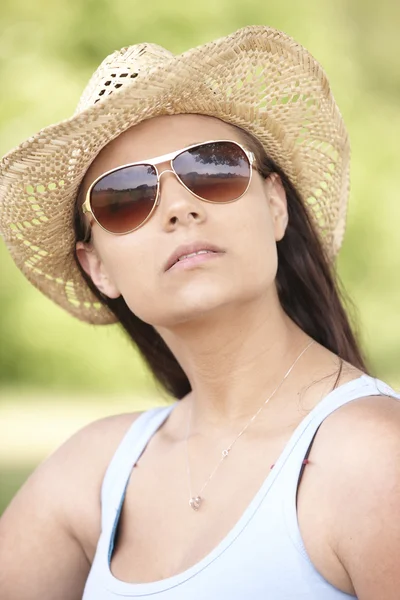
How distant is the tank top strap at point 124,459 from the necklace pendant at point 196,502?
25 cm

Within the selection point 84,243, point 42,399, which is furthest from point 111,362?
point 84,243

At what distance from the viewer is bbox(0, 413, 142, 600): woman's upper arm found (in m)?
2.65

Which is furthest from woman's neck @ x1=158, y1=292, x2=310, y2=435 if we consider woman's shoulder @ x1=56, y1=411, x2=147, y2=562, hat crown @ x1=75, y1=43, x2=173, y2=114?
hat crown @ x1=75, y1=43, x2=173, y2=114

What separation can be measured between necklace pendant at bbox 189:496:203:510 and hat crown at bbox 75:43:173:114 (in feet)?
3.31

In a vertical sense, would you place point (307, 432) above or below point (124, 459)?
above

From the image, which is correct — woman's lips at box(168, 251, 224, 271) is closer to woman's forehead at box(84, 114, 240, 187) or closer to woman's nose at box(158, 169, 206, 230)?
woman's nose at box(158, 169, 206, 230)

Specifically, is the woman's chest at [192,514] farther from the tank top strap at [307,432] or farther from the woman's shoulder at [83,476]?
the woman's shoulder at [83,476]

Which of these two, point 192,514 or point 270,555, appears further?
point 192,514

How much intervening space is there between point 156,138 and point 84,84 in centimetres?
807

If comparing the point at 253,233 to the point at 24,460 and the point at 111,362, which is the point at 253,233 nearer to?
the point at 24,460

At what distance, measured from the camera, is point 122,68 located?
8.05 ft

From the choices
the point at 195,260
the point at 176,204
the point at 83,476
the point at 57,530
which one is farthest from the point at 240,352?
the point at 57,530

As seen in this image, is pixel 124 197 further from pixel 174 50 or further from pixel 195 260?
pixel 174 50

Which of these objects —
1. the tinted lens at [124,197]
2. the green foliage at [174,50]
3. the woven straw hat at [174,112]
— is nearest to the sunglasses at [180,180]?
the tinted lens at [124,197]
